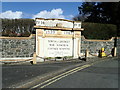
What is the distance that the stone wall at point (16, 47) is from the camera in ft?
37.2

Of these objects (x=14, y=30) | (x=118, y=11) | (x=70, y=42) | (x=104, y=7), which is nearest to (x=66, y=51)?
(x=70, y=42)

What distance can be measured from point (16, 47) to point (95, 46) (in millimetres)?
7721

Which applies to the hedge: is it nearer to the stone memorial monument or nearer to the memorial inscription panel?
the stone memorial monument

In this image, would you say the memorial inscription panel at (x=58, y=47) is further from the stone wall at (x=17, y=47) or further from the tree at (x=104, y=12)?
the tree at (x=104, y=12)

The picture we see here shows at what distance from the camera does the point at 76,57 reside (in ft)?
42.7

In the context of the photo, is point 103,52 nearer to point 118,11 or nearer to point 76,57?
point 76,57

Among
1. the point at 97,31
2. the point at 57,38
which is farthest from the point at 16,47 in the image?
the point at 97,31

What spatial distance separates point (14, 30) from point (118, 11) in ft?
49.8

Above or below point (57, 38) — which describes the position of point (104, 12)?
above

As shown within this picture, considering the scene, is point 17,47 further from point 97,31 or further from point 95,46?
point 97,31

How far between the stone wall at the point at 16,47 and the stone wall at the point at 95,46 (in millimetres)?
4956

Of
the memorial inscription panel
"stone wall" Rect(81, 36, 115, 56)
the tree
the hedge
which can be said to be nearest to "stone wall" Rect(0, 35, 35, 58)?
the memorial inscription panel

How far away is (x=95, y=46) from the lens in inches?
568

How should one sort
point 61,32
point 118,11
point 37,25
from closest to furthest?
1. point 37,25
2. point 61,32
3. point 118,11
